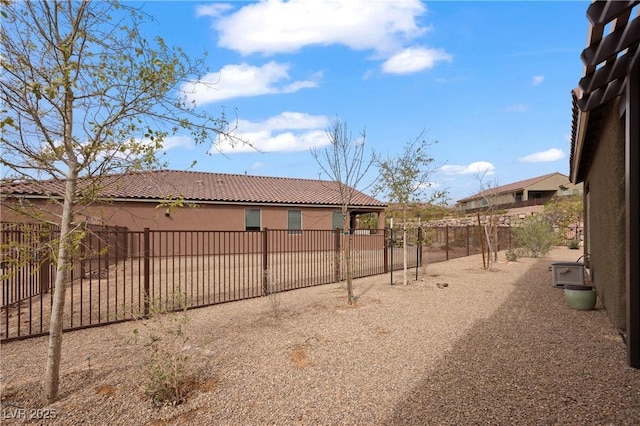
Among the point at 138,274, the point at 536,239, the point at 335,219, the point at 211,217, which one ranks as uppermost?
the point at 211,217

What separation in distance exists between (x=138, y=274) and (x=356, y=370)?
8.48 metres

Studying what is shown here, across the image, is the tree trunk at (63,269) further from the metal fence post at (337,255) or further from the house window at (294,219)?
the house window at (294,219)

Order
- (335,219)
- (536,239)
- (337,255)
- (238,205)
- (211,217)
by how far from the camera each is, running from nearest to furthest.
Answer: (337,255) → (536,239) → (211,217) → (238,205) → (335,219)

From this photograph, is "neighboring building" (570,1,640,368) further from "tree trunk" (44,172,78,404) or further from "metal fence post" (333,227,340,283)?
"metal fence post" (333,227,340,283)

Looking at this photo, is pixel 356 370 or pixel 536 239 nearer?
pixel 356 370

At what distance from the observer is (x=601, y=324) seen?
546 cm

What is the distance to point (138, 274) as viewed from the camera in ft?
33.8

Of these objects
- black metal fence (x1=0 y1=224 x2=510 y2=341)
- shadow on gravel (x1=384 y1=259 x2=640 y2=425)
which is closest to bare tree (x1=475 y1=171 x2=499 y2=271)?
black metal fence (x1=0 y1=224 x2=510 y2=341)

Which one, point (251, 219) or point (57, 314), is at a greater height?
point (251, 219)

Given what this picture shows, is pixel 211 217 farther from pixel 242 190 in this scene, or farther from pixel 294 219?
pixel 294 219

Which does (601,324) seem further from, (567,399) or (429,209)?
(429,209)

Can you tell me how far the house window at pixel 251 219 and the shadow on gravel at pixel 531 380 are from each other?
570 inches

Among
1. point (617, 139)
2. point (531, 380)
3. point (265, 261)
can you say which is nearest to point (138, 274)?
point (265, 261)

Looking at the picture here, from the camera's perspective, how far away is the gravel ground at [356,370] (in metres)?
3.11
